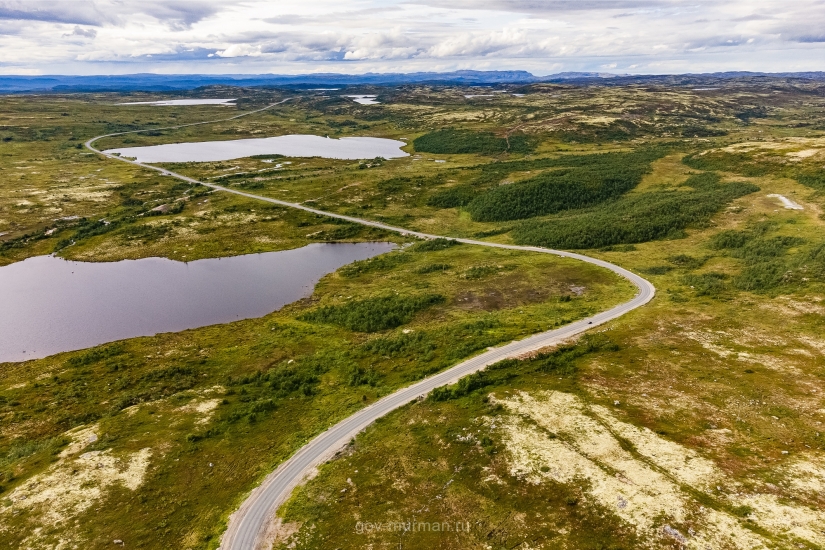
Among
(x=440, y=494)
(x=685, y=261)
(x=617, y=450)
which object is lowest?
(x=440, y=494)

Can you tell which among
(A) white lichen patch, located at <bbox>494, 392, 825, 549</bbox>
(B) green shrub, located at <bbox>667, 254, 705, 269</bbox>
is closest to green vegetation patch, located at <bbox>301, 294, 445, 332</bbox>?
(A) white lichen patch, located at <bbox>494, 392, 825, 549</bbox>

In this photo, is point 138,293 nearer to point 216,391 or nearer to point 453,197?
point 216,391

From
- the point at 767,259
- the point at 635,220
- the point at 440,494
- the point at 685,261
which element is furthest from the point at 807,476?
the point at 635,220

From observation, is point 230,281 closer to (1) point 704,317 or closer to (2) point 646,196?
(1) point 704,317

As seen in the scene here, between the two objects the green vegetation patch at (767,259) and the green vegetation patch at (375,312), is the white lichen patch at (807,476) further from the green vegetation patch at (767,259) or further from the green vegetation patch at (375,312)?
the green vegetation patch at (375,312)

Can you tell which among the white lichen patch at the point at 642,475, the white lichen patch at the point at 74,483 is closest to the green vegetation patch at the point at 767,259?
the white lichen patch at the point at 642,475

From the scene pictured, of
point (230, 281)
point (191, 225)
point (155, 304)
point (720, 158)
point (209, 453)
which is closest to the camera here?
point (209, 453)

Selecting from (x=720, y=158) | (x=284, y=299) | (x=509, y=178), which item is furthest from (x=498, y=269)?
(x=720, y=158)
